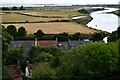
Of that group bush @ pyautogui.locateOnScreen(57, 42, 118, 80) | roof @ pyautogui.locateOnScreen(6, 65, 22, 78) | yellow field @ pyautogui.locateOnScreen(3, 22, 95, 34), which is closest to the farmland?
yellow field @ pyautogui.locateOnScreen(3, 22, 95, 34)

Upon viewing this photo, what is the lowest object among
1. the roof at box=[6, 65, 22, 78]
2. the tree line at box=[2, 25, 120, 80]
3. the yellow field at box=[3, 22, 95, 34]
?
the roof at box=[6, 65, 22, 78]

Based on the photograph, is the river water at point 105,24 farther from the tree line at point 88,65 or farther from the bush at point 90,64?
the bush at point 90,64

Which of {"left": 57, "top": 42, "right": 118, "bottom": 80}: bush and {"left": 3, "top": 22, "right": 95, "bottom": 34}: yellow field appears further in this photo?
{"left": 3, "top": 22, "right": 95, "bottom": 34}: yellow field

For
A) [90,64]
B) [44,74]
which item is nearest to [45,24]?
[44,74]

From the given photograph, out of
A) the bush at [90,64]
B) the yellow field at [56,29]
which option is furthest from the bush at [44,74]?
the yellow field at [56,29]

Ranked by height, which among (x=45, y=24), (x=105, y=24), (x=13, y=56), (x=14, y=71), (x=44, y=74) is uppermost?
(x=45, y=24)

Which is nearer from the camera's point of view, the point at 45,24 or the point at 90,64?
the point at 90,64

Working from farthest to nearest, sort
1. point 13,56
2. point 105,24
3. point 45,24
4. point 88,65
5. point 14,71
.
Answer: point 105,24 → point 45,24 → point 13,56 → point 14,71 → point 88,65

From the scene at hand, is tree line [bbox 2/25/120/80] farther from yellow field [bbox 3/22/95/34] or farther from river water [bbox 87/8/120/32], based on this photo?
river water [bbox 87/8/120/32]

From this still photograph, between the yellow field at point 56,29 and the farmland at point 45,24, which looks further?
the farmland at point 45,24

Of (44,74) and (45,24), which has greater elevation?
(45,24)

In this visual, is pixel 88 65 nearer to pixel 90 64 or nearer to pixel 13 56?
pixel 90 64

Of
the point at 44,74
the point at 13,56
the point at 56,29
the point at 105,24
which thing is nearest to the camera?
the point at 44,74

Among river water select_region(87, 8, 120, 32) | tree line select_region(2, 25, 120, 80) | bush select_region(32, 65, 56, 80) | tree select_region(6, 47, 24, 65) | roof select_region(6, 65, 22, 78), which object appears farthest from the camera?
river water select_region(87, 8, 120, 32)
